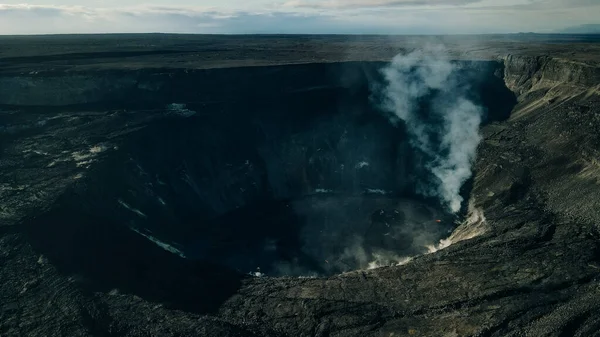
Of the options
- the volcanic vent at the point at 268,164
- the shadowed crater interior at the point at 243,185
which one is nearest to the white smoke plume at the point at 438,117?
the volcanic vent at the point at 268,164

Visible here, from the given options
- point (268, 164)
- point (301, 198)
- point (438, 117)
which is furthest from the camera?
point (438, 117)

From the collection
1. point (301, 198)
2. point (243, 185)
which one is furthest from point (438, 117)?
point (243, 185)

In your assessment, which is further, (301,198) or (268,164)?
(268,164)

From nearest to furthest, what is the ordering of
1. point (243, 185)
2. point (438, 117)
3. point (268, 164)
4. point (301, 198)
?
point (243, 185), point (301, 198), point (268, 164), point (438, 117)

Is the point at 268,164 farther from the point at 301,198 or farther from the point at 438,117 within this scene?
the point at 438,117

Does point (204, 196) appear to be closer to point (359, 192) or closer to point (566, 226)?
point (359, 192)

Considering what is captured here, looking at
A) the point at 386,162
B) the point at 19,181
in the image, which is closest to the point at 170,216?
the point at 19,181

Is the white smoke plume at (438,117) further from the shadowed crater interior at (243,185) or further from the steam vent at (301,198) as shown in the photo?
the shadowed crater interior at (243,185)

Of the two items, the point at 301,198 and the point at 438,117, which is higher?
the point at 438,117

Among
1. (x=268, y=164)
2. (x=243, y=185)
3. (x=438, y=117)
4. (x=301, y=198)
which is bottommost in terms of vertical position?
(x=301, y=198)
